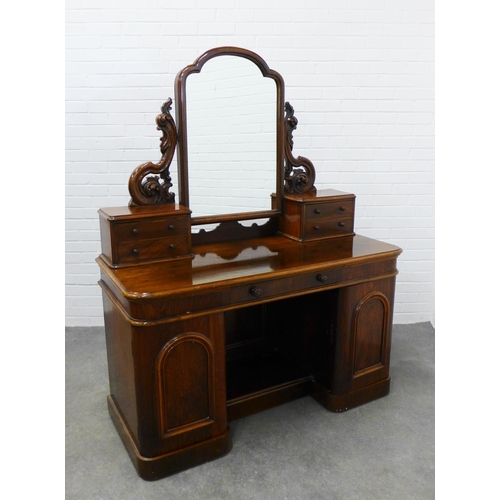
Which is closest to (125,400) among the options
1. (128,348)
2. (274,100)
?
(128,348)

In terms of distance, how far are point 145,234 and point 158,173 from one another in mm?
330

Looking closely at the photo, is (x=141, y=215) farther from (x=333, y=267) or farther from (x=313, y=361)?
(x=313, y=361)

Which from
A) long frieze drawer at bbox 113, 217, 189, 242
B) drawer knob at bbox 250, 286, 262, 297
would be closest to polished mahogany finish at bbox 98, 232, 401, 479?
drawer knob at bbox 250, 286, 262, 297

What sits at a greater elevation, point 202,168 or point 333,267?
point 202,168

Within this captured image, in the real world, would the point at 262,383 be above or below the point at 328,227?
below

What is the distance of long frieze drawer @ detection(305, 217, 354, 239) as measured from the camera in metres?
2.70

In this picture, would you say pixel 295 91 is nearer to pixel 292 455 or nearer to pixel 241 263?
pixel 241 263

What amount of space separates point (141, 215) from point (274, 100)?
3.28 ft

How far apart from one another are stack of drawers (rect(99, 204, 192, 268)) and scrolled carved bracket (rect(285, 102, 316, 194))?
710 mm

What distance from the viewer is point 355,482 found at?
6.98 ft

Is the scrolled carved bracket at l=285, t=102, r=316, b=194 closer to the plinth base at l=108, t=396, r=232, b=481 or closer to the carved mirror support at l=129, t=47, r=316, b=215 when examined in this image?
the carved mirror support at l=129, t=47, r=316, b=215

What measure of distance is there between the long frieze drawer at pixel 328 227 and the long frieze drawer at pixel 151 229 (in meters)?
0.70

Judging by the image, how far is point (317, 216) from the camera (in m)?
2.71

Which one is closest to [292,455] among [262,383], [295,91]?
[262,383]
